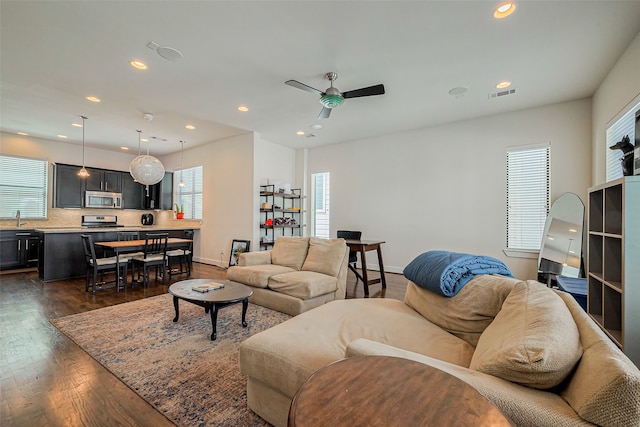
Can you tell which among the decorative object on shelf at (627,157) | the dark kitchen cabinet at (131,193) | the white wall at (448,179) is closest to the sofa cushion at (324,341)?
the decorative object on shelf at (627,157)

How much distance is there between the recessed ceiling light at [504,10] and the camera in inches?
88.3

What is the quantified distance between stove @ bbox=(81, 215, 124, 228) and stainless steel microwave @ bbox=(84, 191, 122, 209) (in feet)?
1.34

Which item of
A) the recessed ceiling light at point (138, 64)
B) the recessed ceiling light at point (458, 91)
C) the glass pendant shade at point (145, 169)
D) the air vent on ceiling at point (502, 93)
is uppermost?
the air vent on ceiling at point (502, 93)

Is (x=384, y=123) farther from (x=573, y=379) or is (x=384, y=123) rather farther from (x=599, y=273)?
(x=573, y=379)

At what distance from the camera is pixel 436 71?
10.7 feet

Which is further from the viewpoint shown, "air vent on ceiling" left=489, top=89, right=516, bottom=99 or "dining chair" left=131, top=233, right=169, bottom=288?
"dining chair" left=131, top=233, right=169, bottom=288

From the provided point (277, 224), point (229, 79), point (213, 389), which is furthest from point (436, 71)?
point (277, 224)

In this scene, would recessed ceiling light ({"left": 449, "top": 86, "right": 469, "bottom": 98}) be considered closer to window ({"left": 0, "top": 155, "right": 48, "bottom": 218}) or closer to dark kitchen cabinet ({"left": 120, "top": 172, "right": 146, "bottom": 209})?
dark kitchen cabinet ({"left": 120, "top": 172, "right": 146, "bottom": 209})

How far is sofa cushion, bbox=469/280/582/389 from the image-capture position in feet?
2.95

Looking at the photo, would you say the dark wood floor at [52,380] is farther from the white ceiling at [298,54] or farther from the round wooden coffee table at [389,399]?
the white ceiling at [298,54]

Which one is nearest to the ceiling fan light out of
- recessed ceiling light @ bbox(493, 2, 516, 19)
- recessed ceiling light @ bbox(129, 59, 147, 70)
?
recessed ceiling light @ bbox(493, 2, 516, 19)

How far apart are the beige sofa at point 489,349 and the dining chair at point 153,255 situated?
3.81 metres

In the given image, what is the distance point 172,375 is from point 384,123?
15.9 ft

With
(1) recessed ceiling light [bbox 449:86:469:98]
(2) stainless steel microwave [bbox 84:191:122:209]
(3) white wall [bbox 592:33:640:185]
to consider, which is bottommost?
(2) stainless steel microwave [bbox 84:191:122:209]
